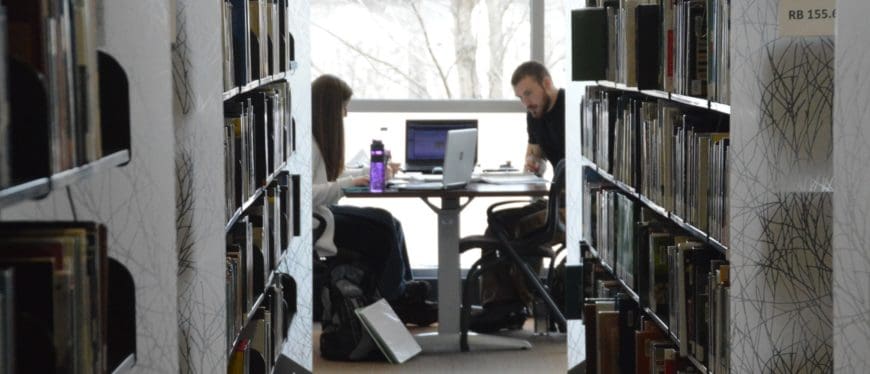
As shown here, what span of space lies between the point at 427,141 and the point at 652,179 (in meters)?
3.03

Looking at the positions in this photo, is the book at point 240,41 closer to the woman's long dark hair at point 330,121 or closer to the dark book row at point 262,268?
the dark book row at point 262,268

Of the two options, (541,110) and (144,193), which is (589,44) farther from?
(144,193)

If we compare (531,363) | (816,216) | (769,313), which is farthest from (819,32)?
(531,363)

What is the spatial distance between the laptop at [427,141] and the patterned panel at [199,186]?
12.3ft

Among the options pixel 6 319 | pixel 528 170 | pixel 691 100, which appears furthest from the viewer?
pixel 528 170

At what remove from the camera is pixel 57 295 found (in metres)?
1.60

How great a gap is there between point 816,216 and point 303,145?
9.50 ft

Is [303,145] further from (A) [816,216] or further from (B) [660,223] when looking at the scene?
(A) [816,216]

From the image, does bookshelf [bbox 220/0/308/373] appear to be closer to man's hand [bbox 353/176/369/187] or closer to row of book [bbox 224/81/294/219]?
row of book [bbox 224/81/294/219]

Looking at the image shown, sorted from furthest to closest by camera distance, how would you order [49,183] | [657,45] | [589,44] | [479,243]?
1. [479,243]
2. [589,44]
3. [657,45]
4. [49,183]

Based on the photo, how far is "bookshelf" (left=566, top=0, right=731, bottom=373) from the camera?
3154 millimetres

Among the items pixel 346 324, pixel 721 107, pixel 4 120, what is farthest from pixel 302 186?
pixel 4 120

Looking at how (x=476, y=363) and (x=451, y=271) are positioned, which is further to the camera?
(x=451, y=271)

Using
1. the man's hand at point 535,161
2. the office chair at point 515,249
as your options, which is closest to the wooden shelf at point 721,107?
the office chair at point 515,249
